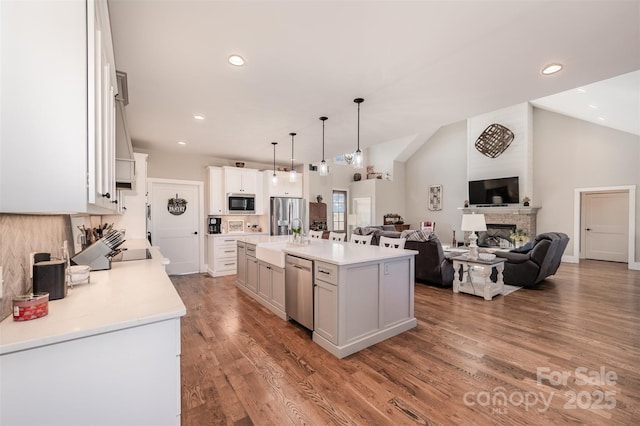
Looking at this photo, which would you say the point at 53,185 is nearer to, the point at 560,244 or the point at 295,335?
the point at 295,335

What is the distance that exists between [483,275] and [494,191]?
434 cm

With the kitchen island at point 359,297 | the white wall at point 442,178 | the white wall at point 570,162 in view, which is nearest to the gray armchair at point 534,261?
the kitchen island at point 359,297

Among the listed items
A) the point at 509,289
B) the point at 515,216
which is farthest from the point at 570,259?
the point at 509,289

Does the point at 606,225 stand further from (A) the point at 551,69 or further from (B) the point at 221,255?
(B) the point at 221,255

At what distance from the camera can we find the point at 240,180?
6105 mm

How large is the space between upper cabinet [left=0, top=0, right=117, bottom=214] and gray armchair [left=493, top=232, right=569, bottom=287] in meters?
5.56

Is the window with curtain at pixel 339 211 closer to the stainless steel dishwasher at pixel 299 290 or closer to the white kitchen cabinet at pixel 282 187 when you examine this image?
the white kitchen cabinet at pixel 282 187

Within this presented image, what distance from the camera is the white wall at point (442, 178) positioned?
884 centimetres

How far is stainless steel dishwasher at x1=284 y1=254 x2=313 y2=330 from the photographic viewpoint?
289 centimetres

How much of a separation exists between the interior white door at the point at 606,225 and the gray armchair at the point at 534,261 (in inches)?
148

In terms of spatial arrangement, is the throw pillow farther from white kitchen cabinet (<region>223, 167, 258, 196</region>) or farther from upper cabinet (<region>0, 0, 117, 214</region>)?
upper cabinet (<region>0, 0, 117, 214</region>)

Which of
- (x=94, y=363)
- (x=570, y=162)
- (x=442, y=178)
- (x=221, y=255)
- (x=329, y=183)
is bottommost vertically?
(x=221, y=255)

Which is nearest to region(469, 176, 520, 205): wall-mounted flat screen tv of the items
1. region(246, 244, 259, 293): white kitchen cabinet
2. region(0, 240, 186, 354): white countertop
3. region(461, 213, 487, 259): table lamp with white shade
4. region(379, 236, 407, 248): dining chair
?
region(461, 213, 487, 259): table lamp with white shade

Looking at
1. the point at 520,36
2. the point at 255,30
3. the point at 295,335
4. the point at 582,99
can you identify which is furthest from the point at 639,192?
the point at 255,30
